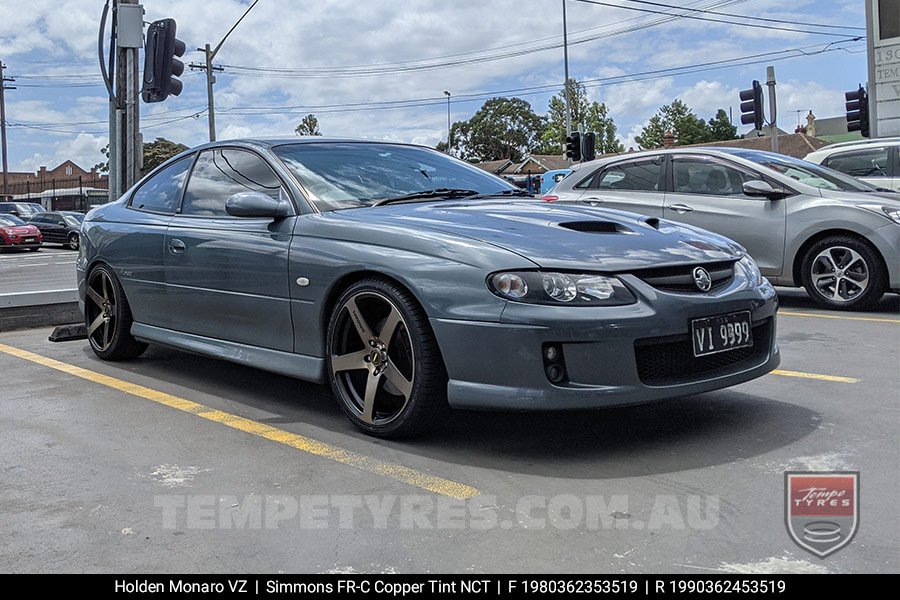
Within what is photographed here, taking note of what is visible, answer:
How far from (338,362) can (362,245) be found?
0.54 meters

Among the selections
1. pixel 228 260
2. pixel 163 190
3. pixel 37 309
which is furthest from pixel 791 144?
pixel 228 260

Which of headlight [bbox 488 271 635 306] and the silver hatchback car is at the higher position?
the silver hatchback car

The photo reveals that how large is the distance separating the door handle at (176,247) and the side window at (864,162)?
7601 millimetres

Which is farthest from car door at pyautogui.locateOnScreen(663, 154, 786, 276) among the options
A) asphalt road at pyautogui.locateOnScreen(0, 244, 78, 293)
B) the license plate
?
asphalt road at pyautogui.locateOnScreen(0, 244, 78, 293)

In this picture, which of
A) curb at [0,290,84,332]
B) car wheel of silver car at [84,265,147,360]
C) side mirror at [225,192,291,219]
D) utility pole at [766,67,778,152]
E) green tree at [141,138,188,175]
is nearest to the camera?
side mirror at [225,192,291,219]

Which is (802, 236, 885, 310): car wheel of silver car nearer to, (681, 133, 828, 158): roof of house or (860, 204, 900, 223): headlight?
(860, 204, 900, 223): headlight

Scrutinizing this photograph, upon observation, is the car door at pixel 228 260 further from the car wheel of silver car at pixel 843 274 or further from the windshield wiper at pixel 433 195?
the car wheel of silver car at pixel 843 274

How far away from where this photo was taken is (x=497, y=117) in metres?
109

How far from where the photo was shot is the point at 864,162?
10453mm

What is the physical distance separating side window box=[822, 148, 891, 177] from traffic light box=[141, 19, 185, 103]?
270 inches

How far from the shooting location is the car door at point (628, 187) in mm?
8812

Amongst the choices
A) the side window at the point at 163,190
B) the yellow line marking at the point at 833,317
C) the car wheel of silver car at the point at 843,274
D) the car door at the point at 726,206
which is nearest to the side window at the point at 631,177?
the car door at the point at 726,206

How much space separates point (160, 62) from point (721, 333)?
6.85 m

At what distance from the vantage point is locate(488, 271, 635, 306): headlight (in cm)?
362
